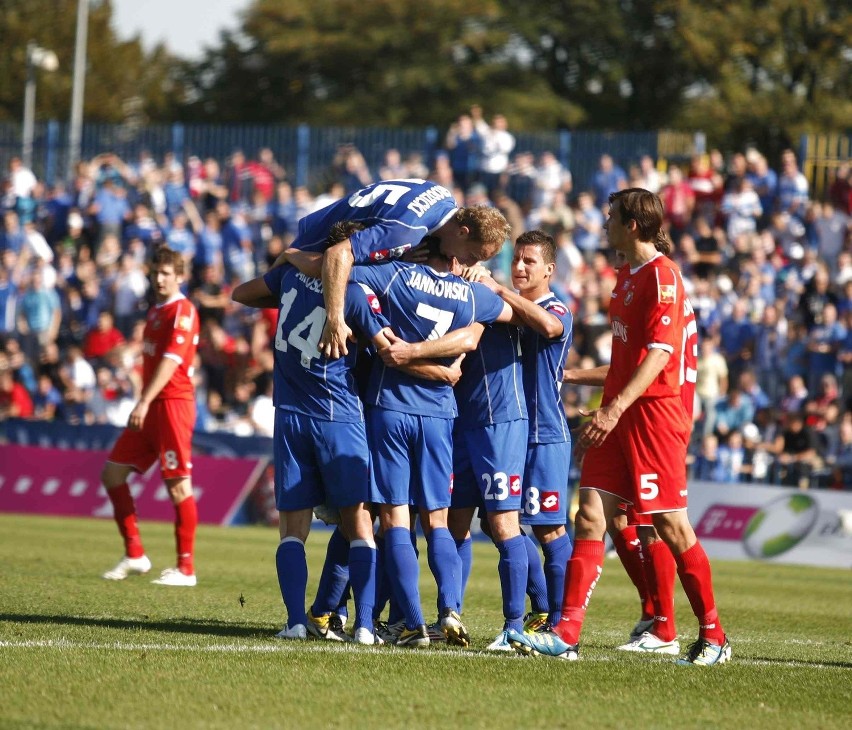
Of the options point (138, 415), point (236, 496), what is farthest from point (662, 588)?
point (236, 496)

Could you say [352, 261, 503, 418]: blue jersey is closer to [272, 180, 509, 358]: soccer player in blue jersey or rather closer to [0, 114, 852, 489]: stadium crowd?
[272, 180, 509, 358]: soccer player in blue jersey

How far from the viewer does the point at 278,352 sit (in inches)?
314

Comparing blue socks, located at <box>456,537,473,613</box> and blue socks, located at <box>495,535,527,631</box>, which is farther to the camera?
blue socks, located at <box>456,537,473,613</box>

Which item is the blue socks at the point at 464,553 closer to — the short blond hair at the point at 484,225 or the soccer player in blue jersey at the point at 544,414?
the soccer player in blue jersey at the point at 544,414

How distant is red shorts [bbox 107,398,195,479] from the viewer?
11.4 meters

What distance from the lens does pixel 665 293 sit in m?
7.54

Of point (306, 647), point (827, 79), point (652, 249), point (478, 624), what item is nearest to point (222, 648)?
point (306, 647)

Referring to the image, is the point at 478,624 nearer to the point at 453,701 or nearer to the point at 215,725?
the point at 453,701

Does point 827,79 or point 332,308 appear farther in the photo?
point 827,79

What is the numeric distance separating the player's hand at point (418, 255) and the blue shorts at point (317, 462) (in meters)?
0.97

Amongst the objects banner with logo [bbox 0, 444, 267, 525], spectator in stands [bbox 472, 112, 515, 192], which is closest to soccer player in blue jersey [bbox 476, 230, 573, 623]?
banner with logo [bbox 0, 444, 267, 525]

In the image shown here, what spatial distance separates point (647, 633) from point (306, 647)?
2.13 m

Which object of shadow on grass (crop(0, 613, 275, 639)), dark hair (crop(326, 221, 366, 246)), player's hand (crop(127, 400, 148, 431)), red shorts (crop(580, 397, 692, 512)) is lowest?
shadow on grass (crop(0, 613, 275, 639))

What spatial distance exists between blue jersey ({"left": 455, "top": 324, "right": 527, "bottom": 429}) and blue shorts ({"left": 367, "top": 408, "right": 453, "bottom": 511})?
357 millimetres
